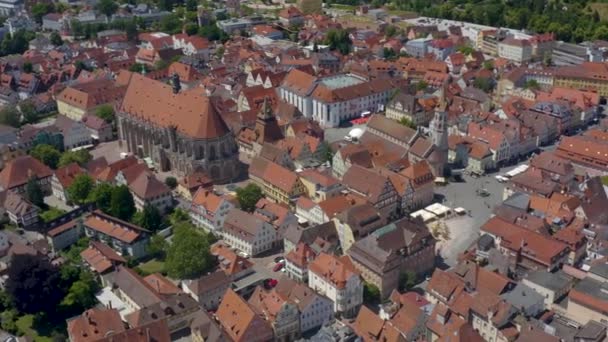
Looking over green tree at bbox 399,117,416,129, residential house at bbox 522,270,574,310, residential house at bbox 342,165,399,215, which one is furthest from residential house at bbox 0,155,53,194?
residential house at bbox 522,270,574,310

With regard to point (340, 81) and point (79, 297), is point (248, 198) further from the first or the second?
point (340, 81)

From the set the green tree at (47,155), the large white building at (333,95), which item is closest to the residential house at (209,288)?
the green tree at (47,155)

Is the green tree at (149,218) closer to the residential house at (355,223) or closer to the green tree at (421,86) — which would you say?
the residential house at (355,223)

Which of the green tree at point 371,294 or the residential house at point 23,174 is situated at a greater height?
the residential house at point 23,174

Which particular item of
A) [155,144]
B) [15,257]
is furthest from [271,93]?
[15,257]

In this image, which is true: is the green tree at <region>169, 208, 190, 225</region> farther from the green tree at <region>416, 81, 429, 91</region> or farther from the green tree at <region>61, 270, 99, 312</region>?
the green tree at <region>416, 81, 429, 91</region>

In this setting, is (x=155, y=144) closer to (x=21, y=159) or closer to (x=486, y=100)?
(x=21, y=159)
